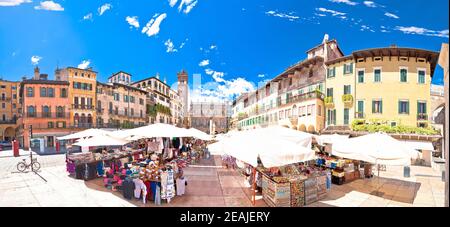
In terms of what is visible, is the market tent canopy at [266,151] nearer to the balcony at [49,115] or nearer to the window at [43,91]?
the balcony at [49,115]

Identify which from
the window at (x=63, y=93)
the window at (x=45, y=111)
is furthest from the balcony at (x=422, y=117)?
the window at (x=45, y=111)

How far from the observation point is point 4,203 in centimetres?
653

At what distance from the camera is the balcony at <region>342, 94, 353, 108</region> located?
69.2 ft

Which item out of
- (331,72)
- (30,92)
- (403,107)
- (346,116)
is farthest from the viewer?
(30,92)

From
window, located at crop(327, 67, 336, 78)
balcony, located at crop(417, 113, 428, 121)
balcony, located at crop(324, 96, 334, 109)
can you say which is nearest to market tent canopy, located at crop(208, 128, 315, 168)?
balcony, located at crop(324, 96, 334, 109)

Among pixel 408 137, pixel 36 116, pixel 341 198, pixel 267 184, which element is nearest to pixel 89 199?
pixel 267 184

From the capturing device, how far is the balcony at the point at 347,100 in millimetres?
21078

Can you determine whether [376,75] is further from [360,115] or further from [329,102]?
[329,102]

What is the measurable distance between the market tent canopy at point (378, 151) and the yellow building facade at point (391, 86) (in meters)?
14.0

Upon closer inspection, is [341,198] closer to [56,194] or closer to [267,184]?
[267,184]

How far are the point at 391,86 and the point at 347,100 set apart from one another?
359 centimetres

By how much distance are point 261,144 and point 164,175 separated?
3139 mm

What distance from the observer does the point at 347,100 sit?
21219 millimetres

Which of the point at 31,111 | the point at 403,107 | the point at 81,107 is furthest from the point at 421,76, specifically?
the point at 31,111
